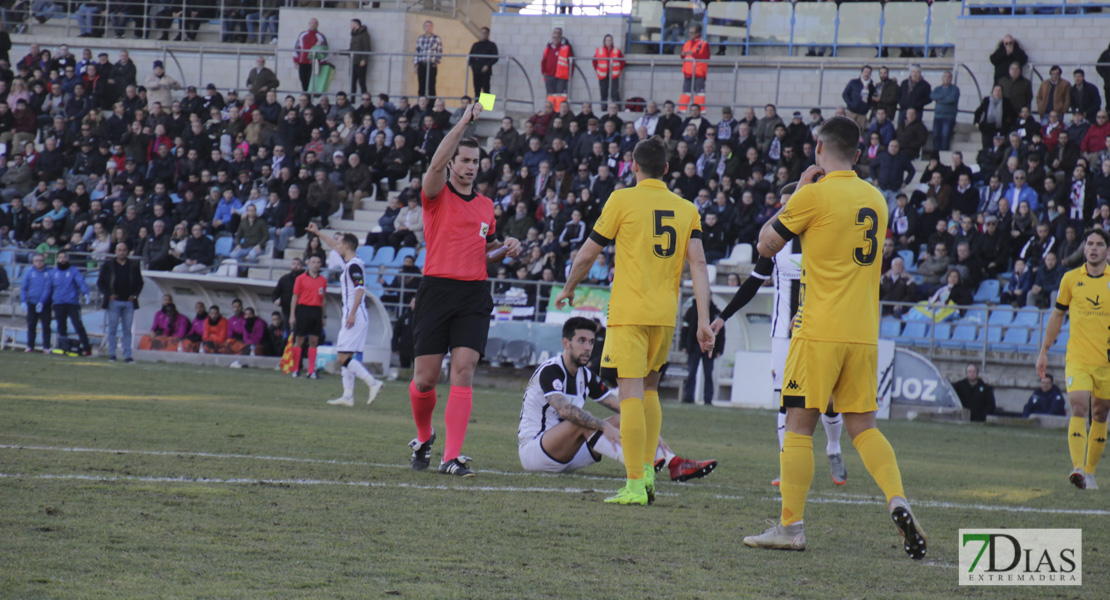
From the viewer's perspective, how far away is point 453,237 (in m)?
7.82

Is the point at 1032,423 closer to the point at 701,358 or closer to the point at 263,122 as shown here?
the point at 701,358

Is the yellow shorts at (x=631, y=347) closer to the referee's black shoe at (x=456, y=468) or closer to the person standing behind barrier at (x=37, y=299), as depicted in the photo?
the referee's black shoe at (x=456, y=468)

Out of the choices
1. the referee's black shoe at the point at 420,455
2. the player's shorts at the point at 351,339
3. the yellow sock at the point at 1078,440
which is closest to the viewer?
the referee's black shoe at the point at 420,455

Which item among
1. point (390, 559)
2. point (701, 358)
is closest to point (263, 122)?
point (701, 358)

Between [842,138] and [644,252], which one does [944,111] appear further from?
[842,138]

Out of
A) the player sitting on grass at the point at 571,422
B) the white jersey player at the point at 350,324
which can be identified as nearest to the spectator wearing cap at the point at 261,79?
the white jersey player at the point at 350,324

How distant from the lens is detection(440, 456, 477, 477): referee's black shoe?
25.3 feet

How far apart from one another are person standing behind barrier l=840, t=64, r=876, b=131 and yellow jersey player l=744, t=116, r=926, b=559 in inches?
758

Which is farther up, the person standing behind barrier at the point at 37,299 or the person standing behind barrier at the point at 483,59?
the person standing behind barrier at the point at 483,59

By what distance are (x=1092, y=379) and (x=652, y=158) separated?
4.96 meters

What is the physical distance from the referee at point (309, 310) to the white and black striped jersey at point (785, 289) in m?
10.4

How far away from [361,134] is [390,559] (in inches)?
918

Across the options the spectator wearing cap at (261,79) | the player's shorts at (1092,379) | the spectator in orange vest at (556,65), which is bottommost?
the player's shorts at (1092,379)

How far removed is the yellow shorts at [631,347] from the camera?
276 inches
